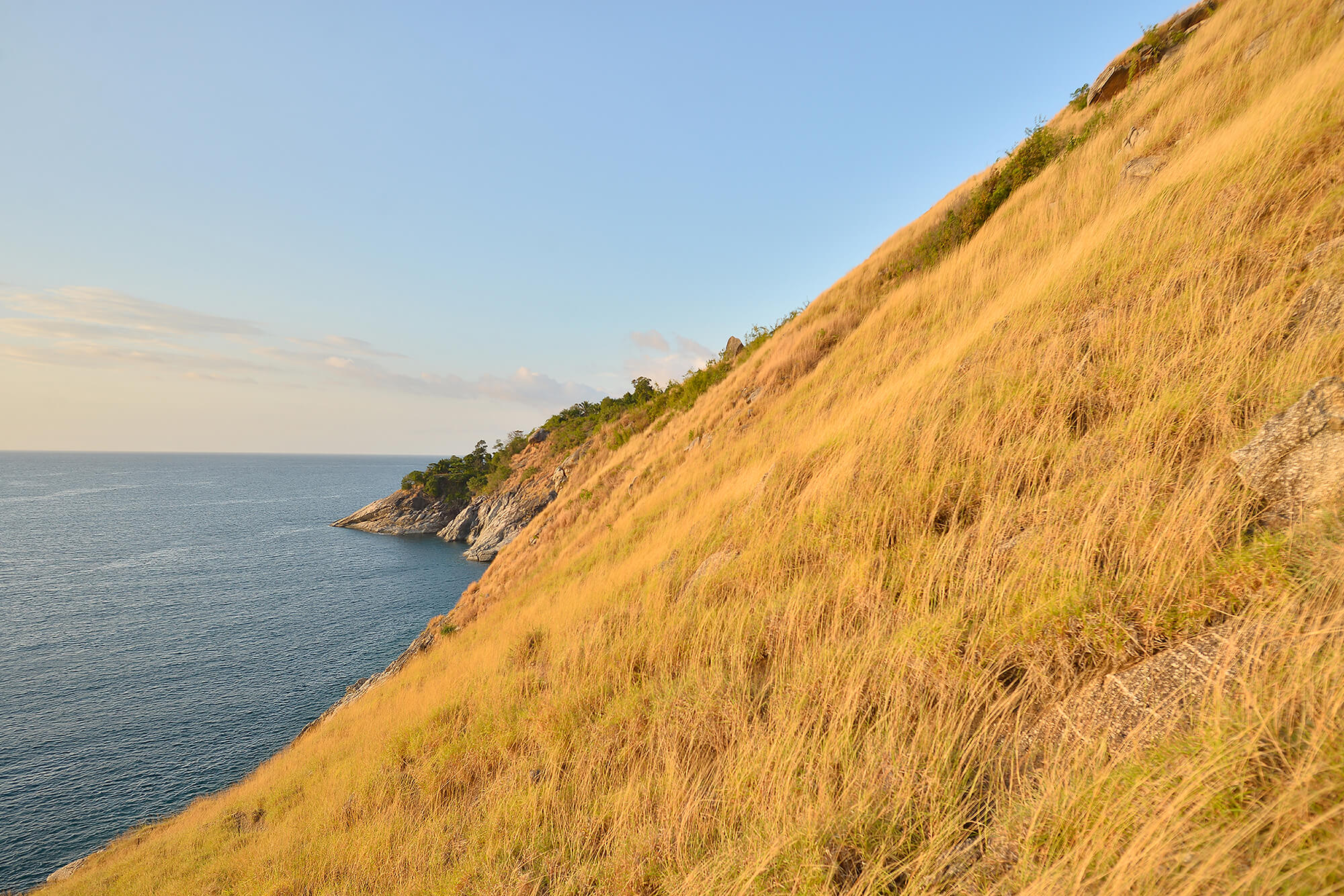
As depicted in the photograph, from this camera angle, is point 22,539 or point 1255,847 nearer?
point 1255,847

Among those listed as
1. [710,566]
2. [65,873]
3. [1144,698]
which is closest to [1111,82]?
[710,566]

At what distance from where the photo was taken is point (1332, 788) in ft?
5.34

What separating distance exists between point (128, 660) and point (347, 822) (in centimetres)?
3944

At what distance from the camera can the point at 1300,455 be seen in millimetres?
2889

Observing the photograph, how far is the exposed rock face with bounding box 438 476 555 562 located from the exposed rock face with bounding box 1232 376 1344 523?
1958 inches

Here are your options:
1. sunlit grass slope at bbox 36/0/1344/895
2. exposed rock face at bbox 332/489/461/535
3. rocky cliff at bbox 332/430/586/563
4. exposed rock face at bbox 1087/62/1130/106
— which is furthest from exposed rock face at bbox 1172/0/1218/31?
exposed rock face at bbox 332/489/461/535

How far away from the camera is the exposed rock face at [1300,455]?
2729mm

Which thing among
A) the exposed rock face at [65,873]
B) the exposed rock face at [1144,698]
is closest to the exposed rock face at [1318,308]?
the exposed rock face at [1144,698]

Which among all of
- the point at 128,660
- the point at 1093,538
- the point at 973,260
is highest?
the point at 973,260

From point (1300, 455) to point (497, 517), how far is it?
62.3m

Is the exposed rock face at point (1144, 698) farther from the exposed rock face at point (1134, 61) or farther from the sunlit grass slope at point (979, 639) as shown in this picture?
the exposed rock face at point (1134, 61)

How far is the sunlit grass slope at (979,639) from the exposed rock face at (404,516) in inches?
2661

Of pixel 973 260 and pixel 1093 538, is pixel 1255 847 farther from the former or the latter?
pixel 973 260

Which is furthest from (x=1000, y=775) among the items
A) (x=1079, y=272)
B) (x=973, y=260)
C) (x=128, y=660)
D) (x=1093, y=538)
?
(x=128, y=660)
